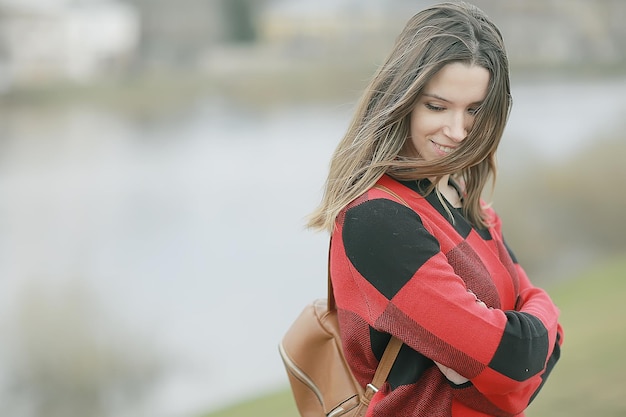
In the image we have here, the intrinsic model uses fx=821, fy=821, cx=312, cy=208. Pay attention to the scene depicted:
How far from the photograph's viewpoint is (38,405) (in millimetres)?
3719

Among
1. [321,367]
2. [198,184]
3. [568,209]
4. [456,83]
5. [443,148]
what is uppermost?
[456,83]

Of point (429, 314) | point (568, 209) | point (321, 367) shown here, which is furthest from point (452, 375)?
point (568, 209)

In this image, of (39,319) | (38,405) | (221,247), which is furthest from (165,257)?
(38,405)

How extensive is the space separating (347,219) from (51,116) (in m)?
3.03

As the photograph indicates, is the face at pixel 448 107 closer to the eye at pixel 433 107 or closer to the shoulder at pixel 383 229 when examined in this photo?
the eye at pixel 433 107

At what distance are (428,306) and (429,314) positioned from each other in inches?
0.5

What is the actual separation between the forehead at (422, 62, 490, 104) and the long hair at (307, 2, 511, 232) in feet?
0.03

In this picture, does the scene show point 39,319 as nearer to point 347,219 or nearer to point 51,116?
point 51,116

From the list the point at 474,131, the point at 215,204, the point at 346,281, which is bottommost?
the point at 215,204

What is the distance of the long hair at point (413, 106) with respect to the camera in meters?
1.23

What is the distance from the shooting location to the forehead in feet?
4.02

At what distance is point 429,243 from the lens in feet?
3.87

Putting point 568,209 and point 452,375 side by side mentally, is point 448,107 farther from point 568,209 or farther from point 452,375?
point 568,209

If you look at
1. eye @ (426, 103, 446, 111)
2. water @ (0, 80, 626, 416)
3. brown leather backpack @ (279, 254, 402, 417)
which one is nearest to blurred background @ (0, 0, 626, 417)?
water @ (0, 80, 626, 416)
